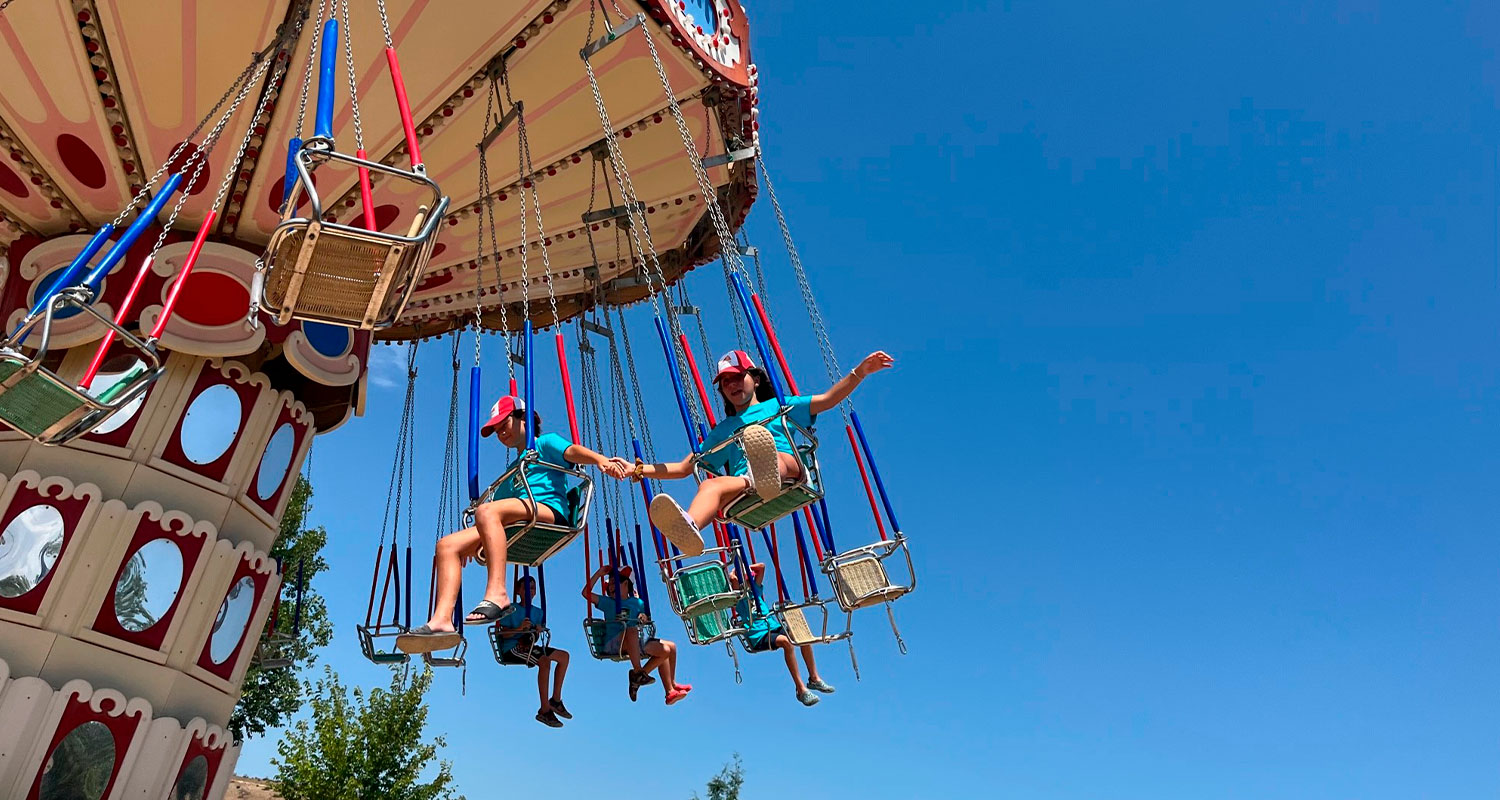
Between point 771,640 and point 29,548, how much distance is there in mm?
5749

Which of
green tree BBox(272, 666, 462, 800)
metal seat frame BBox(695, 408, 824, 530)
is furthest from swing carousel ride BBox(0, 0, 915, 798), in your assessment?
green tree BBox(272, 666, 462, 800)

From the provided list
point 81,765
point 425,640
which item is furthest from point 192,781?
point 425,640

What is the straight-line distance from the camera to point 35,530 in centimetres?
816

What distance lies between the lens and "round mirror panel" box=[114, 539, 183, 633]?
818 centimetres

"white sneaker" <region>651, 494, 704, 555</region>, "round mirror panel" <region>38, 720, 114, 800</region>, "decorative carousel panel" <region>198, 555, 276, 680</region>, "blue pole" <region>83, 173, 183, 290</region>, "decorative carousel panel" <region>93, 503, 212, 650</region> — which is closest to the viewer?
"blue pole" <region>83, 173, 183, 290</region>

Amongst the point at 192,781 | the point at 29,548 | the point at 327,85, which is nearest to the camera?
the point at 327,85

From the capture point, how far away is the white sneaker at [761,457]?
594 cm

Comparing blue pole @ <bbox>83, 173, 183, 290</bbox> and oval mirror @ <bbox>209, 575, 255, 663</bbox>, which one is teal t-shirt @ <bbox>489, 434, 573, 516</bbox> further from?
oval mirror @ <bbox>209, 575, 255, 663</bbox>

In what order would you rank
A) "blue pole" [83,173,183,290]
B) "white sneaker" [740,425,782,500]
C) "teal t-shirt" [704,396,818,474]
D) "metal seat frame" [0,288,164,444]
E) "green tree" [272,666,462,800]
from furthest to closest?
"green tree" [272,666,462,800]
"teal t-shirt" [704,396,818,474]
"white sneaker" [740,425,782,500]
"blue pole" [83,173,183,290]
"metal seat frame" [0,288,164,444]

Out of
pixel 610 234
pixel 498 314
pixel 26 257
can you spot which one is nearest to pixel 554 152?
pixel 610 234

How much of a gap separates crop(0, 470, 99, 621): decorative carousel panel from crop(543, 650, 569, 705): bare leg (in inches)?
150

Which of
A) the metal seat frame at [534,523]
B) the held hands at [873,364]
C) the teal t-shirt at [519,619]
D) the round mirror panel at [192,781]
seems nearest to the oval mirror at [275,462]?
the round mirror panel at [192,781]

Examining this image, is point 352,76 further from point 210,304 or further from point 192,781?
point 192,781

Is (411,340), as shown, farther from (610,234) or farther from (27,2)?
(27,2)
